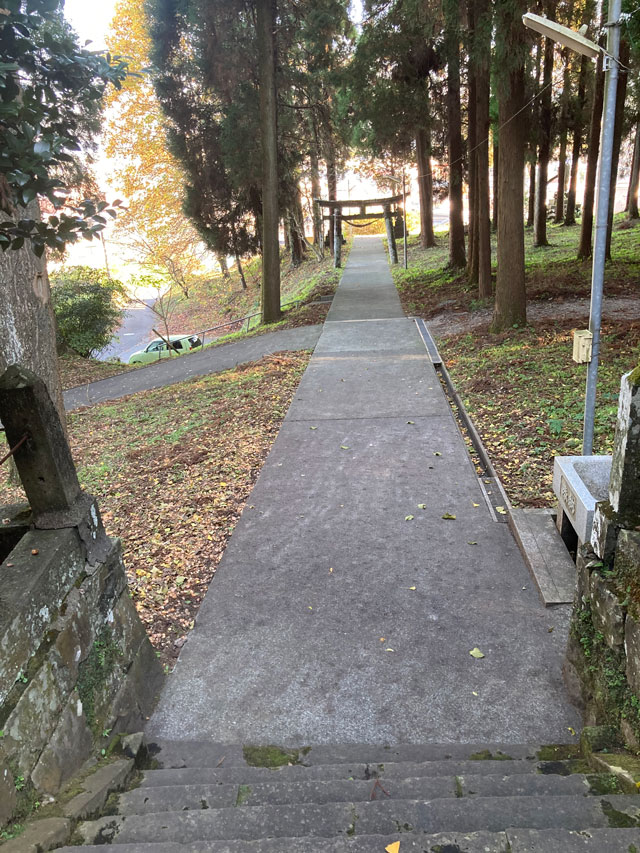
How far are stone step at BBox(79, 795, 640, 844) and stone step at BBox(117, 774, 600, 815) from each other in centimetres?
17

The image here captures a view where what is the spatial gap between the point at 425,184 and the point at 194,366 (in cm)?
1404

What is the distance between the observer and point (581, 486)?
148 inches

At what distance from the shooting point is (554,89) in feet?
62.9

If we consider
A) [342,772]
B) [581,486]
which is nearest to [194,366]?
[581,486]

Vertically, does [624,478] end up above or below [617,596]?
above

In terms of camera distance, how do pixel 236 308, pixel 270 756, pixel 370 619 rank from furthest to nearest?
pixel 236 308 → pixel 370 619 → pixel 270 756

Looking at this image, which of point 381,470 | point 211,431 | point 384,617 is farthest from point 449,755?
point 211,431

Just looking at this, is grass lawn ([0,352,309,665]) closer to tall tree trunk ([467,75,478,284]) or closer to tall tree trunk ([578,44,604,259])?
tall tree trunk ([467,75,478,284])

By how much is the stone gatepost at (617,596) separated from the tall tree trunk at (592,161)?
13456 mm

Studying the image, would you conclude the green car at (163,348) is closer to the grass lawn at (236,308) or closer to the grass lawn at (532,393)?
the grass lawn at (236,308)

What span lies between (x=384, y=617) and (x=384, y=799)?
1.63 metres

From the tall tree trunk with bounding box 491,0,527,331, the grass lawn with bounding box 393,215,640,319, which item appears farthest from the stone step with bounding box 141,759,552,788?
the grass lawn with bounding box 393,215,640,319

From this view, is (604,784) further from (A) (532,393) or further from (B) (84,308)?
(B) (84,308)

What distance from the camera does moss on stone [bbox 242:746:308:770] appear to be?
108 inches
